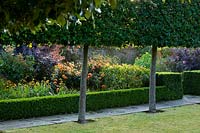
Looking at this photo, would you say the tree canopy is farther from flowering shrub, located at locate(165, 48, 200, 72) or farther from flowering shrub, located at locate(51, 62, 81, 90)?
flowering shrub, located at locate(165, 48, 200, 72)

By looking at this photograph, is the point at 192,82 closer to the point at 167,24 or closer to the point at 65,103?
the point at 167,24

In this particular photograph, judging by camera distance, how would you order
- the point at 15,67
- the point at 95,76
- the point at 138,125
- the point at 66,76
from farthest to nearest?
the point at 95,76 < the point at 66,76 < the point at 15,67 < the point at 138,125

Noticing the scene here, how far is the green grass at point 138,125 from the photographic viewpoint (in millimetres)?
7830

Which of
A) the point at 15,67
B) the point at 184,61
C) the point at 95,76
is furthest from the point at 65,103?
the point at 184,61

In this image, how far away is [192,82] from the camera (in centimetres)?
1426

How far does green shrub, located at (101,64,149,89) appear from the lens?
470 inches

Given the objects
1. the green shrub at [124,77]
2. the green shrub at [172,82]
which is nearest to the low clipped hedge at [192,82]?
the green shrub at [172,82]

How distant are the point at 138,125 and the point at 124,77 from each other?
3760mm

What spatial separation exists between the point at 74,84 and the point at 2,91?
9.30 feet

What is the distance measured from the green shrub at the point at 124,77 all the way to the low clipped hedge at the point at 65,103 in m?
0.60

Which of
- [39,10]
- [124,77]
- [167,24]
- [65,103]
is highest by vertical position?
[167,24]

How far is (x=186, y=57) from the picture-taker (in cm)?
1720

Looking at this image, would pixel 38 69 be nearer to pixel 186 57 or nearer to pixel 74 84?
pixel 74 84

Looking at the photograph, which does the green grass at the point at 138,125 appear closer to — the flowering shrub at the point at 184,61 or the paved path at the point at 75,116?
the paved path at the point at 75,116
